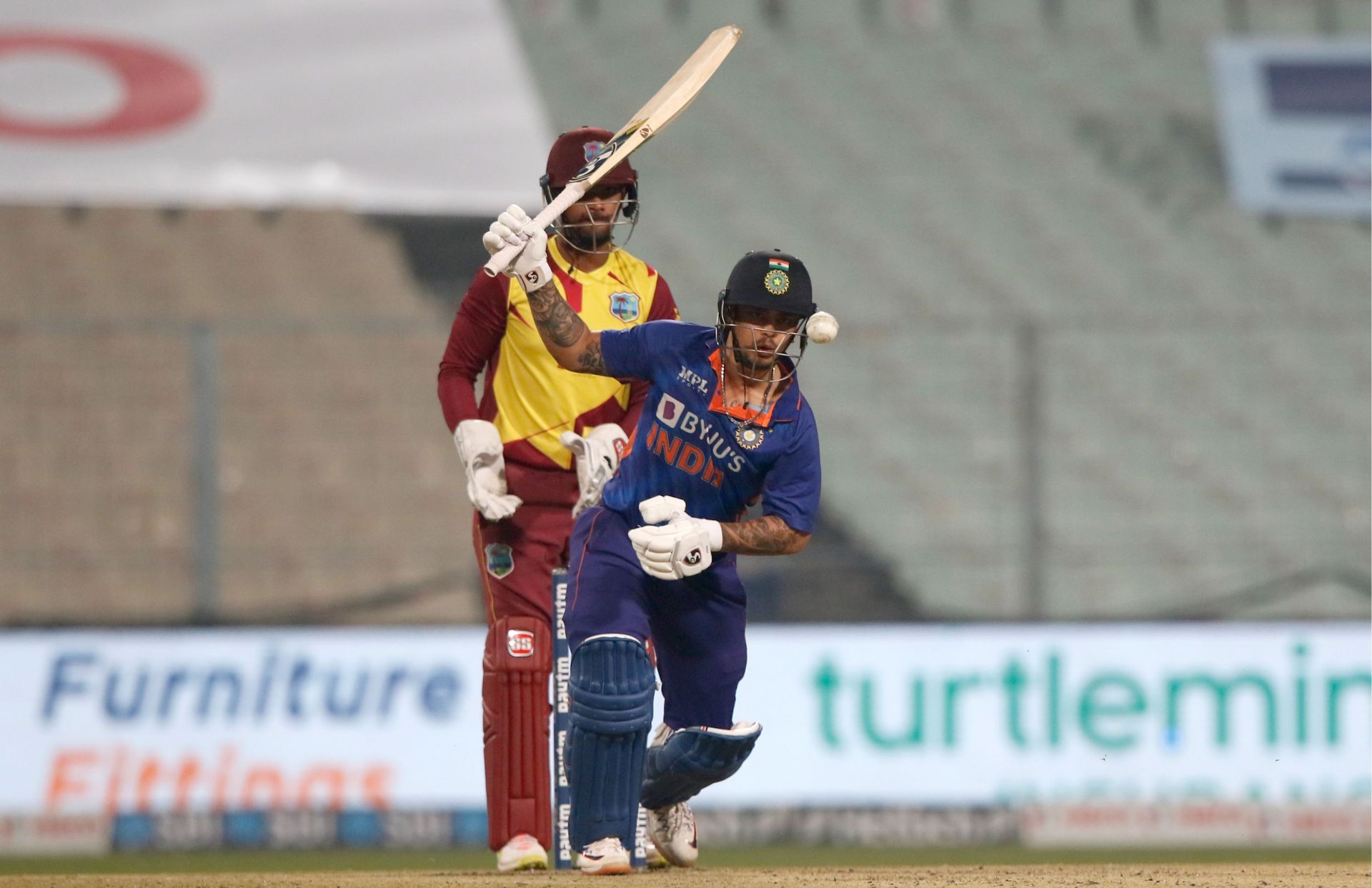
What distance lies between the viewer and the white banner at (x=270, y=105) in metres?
13.6

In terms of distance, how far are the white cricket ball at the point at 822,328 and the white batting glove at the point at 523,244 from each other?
0.67m

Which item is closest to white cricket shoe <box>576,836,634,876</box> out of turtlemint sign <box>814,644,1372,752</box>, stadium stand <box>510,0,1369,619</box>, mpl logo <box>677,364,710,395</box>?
mpl logo <box>677,364,710,395</box>

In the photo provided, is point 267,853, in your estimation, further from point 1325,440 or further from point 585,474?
point 1325,440

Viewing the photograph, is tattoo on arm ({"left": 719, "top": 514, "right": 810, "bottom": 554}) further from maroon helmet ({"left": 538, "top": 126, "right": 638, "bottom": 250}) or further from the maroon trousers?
maroon helmet ({"left": 538, "top": 126, "right": 638, "bottom": 250})

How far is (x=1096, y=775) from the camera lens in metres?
8.63

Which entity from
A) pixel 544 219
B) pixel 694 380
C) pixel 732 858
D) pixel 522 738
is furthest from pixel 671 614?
pixel 732 858

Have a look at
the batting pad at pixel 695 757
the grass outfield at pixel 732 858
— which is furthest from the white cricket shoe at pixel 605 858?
the grass outfield at pixel 732 858

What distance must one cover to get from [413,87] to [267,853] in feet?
25.6

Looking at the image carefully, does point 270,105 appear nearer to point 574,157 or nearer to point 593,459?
point 574,157

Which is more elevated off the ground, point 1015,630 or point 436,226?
point 436,226

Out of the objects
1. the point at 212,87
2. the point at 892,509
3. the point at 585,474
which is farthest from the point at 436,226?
the point at 585,474

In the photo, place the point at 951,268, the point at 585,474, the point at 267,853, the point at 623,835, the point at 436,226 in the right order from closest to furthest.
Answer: the point at 623,835, the point at 585,474, the point at 267,853, the point at 436,226, the point at 951,268

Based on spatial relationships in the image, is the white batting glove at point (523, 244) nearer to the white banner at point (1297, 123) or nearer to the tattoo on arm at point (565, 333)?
the tattoo on arm at point (565, 333)

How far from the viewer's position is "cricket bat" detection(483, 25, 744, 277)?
15.9 feet
